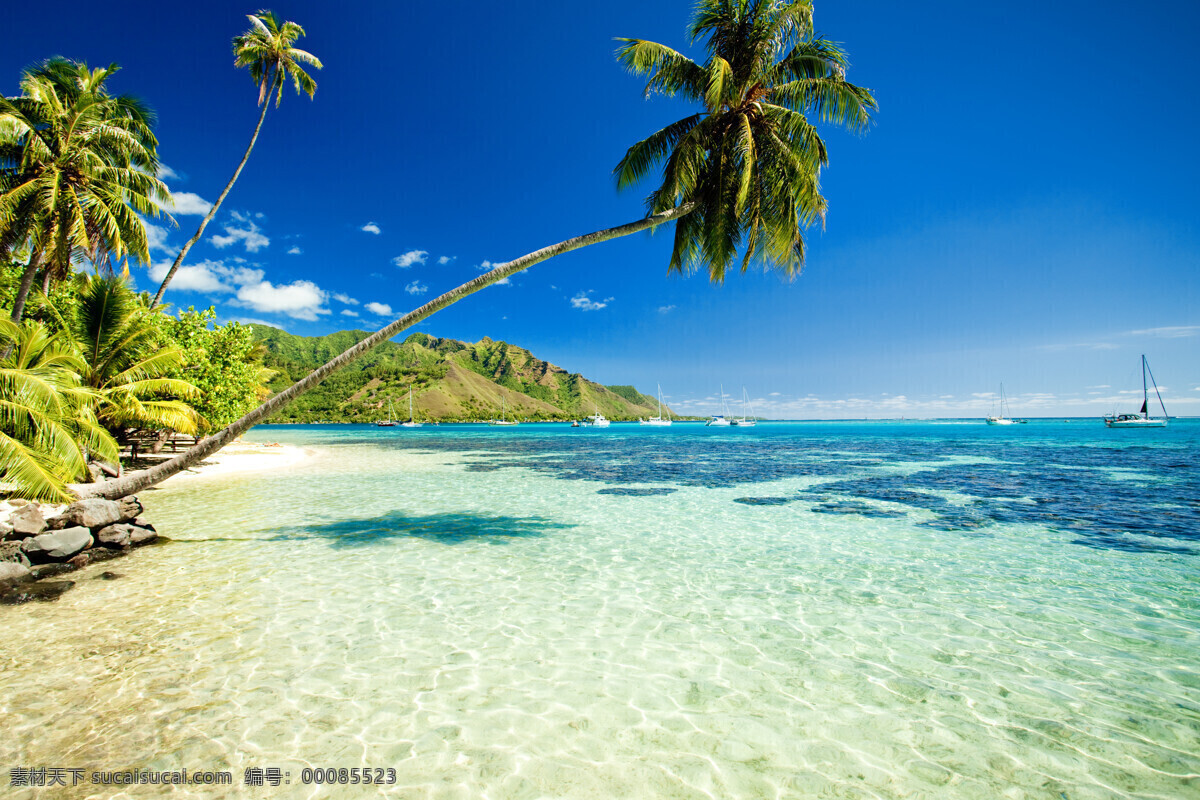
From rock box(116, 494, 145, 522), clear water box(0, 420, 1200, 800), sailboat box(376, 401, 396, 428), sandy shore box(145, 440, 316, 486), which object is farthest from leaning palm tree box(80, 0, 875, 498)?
sailboat box(376, 401, 396, 428)

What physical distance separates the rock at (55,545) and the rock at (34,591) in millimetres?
1016

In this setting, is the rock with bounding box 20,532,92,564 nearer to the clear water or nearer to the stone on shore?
Result: the stone on shore

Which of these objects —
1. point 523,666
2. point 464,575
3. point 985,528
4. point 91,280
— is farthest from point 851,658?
point 91,280

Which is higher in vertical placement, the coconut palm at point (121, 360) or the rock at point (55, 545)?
the coconut palm at point (121, 360)

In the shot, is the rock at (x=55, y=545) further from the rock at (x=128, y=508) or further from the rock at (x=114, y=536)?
the rock at (x=128, y=508)

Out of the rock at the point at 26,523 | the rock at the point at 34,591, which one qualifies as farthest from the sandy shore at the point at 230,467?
the rock at the point at 34,591

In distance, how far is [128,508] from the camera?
31.1ft

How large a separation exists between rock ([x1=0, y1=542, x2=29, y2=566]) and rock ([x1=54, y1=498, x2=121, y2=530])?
2.81 feet

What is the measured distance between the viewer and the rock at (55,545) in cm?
743

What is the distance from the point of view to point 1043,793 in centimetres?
301

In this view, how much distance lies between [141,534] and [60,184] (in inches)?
441

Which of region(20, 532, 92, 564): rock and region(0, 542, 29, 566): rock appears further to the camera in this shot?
region(20, 532, 92, 564): rock

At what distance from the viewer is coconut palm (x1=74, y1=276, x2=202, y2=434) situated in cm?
1448

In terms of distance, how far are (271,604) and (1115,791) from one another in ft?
27.3
